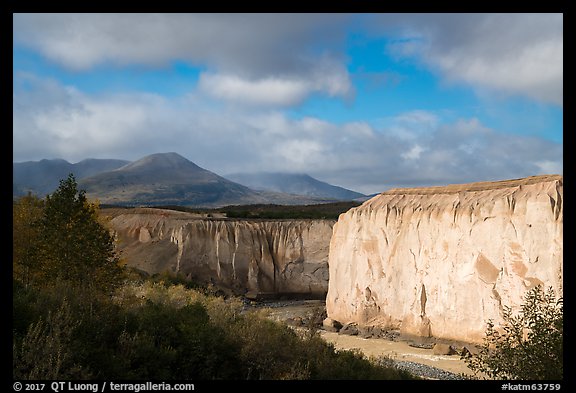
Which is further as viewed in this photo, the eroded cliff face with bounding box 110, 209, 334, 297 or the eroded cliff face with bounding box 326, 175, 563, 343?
the eroded cliff face with bounding box 110, 209, 334, 297

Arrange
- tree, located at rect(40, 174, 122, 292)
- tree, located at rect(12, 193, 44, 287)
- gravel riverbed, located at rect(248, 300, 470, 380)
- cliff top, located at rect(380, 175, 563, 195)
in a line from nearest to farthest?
tree, located at rect(40, 174, 122, 292), tree, located at rect(12, 193, 44, 287), gravel riverbed, located at rect(248, 300, 470, 380), cliff top, located at rect(380, 175, 563, 195)

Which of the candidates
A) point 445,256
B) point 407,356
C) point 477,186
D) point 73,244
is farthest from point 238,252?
point 73,244

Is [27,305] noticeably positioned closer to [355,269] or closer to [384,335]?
[384,335]

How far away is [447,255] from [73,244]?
70.1 ft

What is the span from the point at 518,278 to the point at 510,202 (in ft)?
13.6

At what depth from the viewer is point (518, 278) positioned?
24984 millimetres

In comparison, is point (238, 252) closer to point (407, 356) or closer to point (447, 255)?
point (447, 255)

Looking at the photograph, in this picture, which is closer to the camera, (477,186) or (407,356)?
(407,356)

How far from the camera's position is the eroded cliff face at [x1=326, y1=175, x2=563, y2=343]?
24.6 meters

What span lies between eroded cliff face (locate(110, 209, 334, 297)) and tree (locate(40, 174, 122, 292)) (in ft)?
113

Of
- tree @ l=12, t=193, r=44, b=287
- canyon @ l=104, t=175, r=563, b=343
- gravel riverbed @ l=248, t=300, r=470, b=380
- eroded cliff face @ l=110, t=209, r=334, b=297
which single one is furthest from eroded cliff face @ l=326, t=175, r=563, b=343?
tree @ l=12, t=193, r=44, b=287

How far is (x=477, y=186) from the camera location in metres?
31.0

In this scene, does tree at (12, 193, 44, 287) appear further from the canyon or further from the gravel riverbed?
the gravel riverbed
